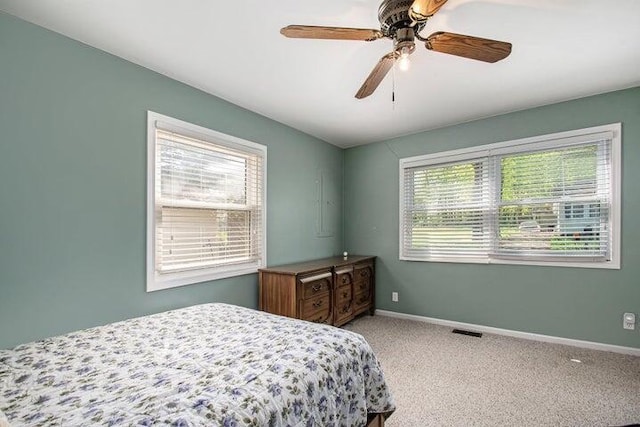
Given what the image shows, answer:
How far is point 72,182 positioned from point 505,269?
159 inches

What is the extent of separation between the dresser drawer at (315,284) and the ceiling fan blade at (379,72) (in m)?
1.79

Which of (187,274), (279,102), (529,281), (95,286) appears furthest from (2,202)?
(529,281)

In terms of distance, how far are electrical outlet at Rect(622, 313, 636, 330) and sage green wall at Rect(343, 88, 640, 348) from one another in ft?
0.11

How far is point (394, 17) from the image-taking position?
1518mm

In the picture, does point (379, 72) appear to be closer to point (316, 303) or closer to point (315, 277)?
point (315, 277)

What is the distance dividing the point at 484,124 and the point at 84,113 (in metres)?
3.84

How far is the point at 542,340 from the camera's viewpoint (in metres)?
3.08

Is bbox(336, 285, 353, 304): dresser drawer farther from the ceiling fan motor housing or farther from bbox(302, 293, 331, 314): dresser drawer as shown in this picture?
the ceiling fan motor housing

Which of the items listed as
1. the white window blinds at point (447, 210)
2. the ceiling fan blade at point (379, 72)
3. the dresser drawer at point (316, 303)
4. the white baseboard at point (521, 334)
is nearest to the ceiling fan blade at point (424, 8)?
the ceiling fan blade at point (379, 72)

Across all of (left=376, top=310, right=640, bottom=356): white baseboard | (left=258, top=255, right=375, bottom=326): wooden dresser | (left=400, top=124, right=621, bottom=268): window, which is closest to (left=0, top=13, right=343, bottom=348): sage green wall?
(left=258, top=255, right=375, bottom=326): wooden dresser

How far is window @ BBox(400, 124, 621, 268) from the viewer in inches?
112

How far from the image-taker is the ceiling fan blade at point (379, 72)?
5.75ft

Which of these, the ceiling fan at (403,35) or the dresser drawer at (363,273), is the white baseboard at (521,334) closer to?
the dresser drawer at (363,273)

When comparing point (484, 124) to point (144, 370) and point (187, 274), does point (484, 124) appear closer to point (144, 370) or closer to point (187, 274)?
point (187, 274)
